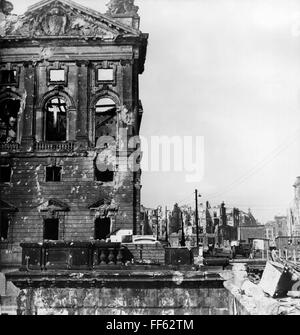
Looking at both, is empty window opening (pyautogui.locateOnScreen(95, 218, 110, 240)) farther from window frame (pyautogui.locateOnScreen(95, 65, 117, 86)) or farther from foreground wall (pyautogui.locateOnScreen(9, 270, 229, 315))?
foreground wall (pyautogui.locateOnScreen(9, 270, 229, 315))

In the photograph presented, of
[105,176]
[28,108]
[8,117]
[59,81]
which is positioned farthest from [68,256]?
[8,117]

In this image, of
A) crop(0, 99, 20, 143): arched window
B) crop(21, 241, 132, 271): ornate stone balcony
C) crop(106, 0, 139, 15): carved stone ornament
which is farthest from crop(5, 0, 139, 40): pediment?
crop(21, 241, 132, 271): ornate stone balcony

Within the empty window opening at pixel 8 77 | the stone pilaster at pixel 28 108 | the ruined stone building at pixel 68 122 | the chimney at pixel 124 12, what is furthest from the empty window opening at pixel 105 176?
the chimney at pixel 124 12

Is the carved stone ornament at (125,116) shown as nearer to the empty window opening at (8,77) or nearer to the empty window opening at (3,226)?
the empty window opening at (8,77)

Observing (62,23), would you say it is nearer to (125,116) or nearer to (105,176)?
(125,116)

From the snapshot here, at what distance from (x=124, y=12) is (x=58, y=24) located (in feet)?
14.3

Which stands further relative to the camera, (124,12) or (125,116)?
(124,12)

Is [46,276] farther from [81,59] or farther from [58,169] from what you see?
[81,59]

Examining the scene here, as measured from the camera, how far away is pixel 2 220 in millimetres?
25328

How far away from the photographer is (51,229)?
2614cm

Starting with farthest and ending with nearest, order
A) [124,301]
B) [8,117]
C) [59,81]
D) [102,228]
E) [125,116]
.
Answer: [8,117], [59,81], [125,116], [102,228], [124,301]

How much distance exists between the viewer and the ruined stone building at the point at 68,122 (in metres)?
25.4
